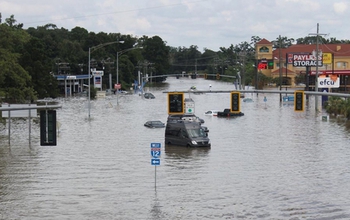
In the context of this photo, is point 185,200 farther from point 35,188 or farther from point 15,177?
point 15,177

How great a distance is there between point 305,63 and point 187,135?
7022 centimetres

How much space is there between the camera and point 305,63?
118188mm

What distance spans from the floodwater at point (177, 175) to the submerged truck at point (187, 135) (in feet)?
2.83

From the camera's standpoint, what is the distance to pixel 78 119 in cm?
7850

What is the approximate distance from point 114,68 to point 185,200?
14271cm

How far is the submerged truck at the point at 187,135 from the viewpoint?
51812 mm

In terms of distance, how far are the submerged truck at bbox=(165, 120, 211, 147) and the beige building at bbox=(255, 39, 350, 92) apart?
204 ft

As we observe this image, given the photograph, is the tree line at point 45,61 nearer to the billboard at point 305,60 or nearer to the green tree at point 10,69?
the green tree at point 10,69

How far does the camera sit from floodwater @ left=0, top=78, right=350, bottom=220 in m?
30.5

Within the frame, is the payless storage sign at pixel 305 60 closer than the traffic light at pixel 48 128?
No

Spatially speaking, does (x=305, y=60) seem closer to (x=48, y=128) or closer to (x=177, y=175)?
(x=177, y=175)

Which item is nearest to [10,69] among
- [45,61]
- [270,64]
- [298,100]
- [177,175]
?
[177,175]

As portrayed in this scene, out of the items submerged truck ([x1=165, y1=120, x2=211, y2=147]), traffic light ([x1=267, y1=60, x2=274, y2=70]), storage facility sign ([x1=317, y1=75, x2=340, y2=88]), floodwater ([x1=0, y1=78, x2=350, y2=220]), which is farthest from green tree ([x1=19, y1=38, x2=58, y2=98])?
traffic light ([x1=267, y1=60, x2=274, y2=70])

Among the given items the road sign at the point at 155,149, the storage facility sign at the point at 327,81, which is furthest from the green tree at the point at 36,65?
the road sign at the point at 155,149
